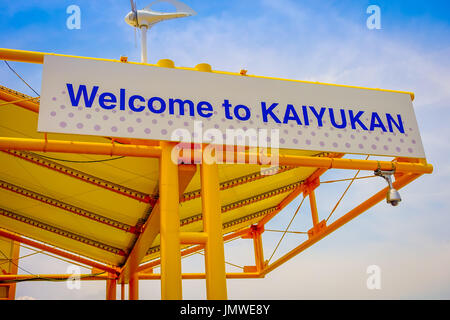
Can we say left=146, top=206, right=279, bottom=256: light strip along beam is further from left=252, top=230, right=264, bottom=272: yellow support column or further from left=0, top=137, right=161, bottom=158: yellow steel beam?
left=0, top=137, right=161, bottom=158: yellow steel beam

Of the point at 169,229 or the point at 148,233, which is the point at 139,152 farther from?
the point at 148,233

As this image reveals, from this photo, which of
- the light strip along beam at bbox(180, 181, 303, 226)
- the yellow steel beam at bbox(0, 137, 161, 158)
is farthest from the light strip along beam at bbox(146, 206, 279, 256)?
the yellow steel beam at bbox(0, 137, 161, 158)

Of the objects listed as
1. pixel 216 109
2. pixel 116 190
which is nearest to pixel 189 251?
pixel 116 190

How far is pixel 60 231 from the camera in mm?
13531

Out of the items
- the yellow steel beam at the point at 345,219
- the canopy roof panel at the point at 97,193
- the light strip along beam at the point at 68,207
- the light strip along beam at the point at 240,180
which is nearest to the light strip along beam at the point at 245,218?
the canopy roof panel at the point at 97,193

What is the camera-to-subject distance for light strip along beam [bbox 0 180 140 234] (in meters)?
10.9

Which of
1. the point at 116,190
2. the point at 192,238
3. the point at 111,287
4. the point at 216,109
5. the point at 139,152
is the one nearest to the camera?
the point at 192,238

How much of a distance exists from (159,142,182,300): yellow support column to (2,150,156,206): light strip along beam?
3.83 m

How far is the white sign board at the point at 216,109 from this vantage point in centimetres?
639

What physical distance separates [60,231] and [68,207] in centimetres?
231

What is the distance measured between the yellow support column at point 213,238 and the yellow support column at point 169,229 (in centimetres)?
48

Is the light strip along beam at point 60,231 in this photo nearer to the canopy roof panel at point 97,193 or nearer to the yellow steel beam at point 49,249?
the canopy roof panel at point 97,193

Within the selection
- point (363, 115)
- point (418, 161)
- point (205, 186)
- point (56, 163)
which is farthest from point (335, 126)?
point (56, 163)
